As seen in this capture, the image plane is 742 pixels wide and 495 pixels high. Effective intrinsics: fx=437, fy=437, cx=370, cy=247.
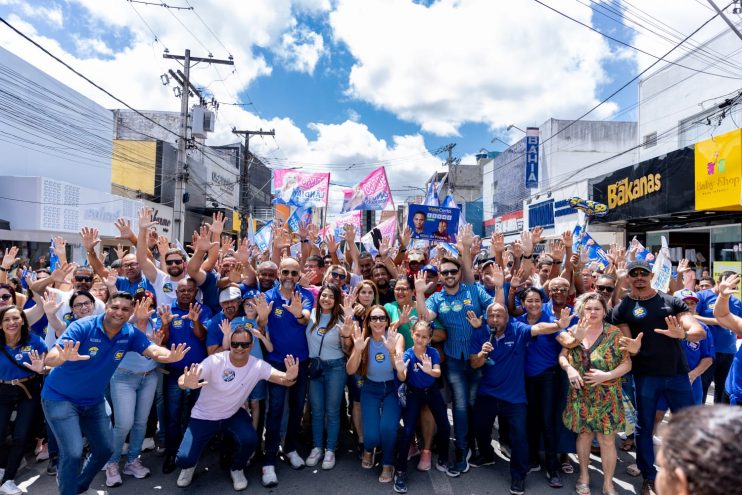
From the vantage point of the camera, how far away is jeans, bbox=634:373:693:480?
3.81 metres

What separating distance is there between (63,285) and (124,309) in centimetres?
234

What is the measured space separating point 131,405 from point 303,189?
831 cm

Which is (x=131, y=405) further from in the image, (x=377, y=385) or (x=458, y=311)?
(x=458, y=311)

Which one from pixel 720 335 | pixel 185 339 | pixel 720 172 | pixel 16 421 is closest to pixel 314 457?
pixel 185 339

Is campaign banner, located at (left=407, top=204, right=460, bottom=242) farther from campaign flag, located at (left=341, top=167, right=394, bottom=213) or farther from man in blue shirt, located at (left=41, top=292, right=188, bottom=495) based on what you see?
man in blue shirt, located at (left=41, top=292, right=188, bottom=495)

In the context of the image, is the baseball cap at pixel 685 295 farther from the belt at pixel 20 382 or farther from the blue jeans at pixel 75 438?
the belt at pixel 20 382

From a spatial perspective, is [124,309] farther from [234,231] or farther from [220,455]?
[234,231]

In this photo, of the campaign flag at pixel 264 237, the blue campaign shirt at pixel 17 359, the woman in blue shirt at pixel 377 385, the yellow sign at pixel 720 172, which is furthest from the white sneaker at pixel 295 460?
the yellow sign at pixel 720 172

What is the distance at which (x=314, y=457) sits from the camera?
4504mm

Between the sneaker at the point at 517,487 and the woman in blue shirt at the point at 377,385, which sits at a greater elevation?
the woman in blue shirt at the point at 377,385

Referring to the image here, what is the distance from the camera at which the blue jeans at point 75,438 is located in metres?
3.45

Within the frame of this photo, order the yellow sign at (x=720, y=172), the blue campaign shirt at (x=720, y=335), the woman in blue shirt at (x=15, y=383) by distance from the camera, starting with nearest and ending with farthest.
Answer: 1. the woman in blue shirt at (x=15, y=383)
2. the blue campaign shirt at (x=720, y=335)
3. the yellow sign at (x=720, y=172)

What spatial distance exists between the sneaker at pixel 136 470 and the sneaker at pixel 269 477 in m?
1.13

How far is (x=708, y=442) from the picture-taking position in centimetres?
118
